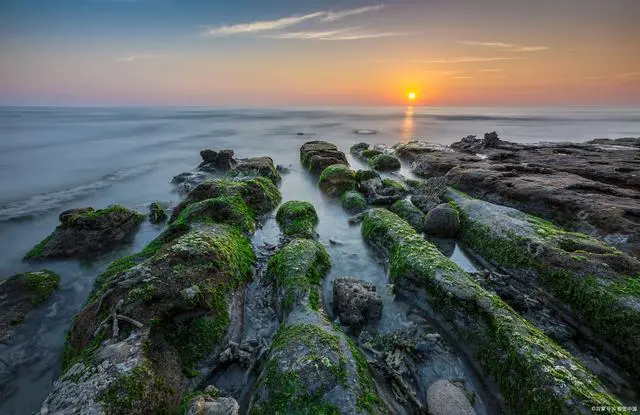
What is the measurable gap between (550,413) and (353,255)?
5350 mm

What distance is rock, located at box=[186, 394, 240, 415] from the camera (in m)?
3.58

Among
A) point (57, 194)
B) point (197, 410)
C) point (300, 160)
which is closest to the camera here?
point (197, 410)

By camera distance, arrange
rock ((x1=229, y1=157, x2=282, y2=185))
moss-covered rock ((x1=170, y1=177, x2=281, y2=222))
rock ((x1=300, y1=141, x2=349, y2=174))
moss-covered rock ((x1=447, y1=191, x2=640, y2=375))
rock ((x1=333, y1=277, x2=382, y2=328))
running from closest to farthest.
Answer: moss-covered rock ((x1=447, y1=191, x2=640, y2=375))
rock ((x1=333, y1=277, x2=382, y2=328))
moss-covered rock ((x1=170, y1=177, x2=281, y2=222))
rock ((x1=229, y1=157, x2=282, y2=185))
rock ((x1=300, y1=141, x2=349, y2=174))

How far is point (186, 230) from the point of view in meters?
8.18

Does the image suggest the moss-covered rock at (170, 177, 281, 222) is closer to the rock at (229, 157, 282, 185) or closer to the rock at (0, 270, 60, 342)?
the rock at (229, 157, 282, 185)

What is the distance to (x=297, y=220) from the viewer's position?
10.1 m

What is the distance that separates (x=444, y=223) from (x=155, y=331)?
787 centimetres

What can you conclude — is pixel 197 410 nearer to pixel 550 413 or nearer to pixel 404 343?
pixel 404 343

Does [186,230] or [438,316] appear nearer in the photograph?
[438,316]

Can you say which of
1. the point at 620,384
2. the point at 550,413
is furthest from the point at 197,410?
the point at 620,384

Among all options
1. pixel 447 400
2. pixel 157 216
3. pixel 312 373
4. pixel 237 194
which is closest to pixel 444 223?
pixel 447 400

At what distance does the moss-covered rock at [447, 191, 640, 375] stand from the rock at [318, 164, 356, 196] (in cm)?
645

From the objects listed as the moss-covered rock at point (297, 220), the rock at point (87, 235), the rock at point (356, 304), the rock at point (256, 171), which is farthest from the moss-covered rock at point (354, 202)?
the rock at point (87, 235)

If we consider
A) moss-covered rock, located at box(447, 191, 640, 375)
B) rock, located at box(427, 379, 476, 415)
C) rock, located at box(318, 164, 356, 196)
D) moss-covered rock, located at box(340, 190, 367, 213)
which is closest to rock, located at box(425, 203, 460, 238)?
moss-covered rock, located at box(447, 191, 640, 375)
